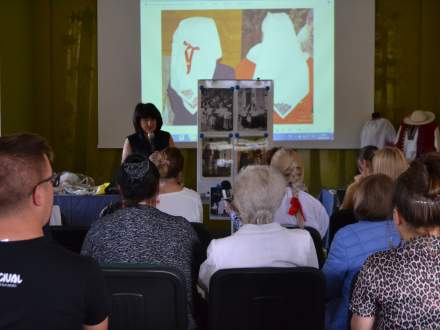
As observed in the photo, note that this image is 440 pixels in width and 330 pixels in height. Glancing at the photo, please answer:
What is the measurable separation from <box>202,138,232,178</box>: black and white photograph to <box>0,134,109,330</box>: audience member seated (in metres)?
3.68

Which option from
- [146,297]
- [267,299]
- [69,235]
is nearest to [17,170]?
[146,297]

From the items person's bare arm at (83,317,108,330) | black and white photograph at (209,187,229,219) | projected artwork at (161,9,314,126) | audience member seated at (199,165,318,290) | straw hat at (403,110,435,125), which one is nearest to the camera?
person's bare arm at (83,317,108,330)

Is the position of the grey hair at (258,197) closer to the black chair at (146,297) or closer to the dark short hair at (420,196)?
the black chair at (146,297)

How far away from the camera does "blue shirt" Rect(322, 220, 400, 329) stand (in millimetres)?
2090

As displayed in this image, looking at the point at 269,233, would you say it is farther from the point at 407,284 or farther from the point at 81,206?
the point at 81,206

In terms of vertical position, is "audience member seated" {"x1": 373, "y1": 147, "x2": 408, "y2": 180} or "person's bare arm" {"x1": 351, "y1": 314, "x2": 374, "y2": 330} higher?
"audience member seated" {"x1": 373, "y1": 147, "x2": 408, "y2": 180}

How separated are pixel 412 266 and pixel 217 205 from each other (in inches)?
121

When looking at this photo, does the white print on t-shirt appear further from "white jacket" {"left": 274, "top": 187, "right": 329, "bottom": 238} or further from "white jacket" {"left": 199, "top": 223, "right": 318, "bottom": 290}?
"white jacket" {"left": 274, "top": 187, "right": 329, "bottom": 238}

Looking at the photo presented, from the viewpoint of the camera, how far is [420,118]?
638cm

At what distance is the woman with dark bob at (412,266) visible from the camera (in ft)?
4.61

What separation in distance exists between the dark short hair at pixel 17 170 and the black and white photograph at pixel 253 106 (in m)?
3.79

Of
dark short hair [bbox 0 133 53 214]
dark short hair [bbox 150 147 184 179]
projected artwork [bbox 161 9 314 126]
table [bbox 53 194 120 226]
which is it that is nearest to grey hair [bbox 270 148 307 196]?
dark short hair [bbox 150 147 184 179]

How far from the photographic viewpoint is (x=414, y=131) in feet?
21.0

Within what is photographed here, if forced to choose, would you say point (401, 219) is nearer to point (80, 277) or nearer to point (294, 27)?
point (80, 277)
